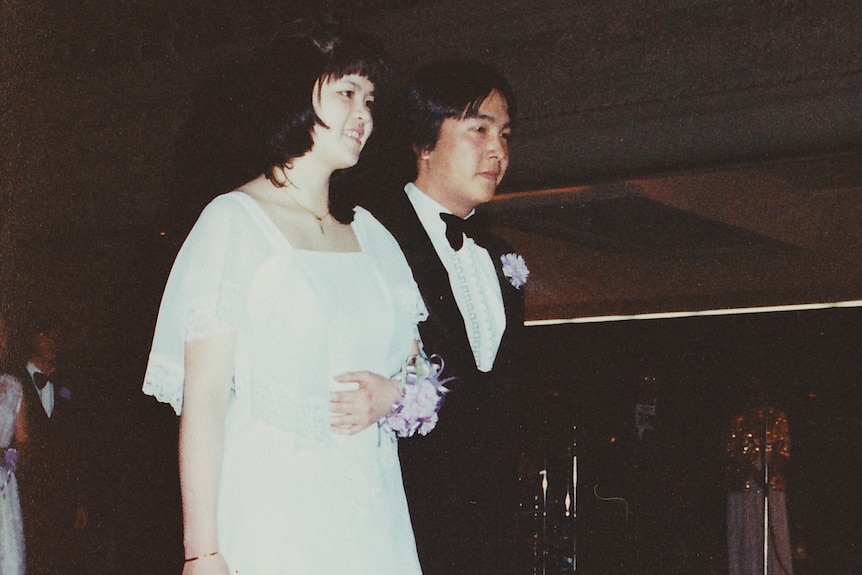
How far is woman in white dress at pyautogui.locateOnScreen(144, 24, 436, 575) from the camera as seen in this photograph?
5.19 feet

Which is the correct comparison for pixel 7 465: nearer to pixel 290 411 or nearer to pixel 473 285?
pixel 473 285

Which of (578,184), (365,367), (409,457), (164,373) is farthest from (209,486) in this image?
(578,184)

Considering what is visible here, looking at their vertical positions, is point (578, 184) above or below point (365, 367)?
above

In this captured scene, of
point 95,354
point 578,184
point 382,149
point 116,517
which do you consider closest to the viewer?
point 382,149

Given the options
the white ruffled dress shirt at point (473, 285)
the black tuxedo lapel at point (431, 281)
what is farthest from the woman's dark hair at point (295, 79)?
the white ruffled dress shirt at point (473, 285)

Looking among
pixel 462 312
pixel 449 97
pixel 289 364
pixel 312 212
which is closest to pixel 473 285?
pixel 462 312

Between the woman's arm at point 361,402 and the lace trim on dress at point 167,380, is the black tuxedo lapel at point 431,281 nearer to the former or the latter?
the woman's arm at point 361,402

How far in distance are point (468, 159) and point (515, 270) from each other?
30 centimetres

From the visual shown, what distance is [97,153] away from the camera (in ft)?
17.5

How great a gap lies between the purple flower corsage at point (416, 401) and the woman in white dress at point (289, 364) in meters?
0.02

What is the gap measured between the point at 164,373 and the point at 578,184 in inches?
109

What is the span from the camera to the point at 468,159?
250 cm

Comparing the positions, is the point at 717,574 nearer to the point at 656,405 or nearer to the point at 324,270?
the point at 656,405

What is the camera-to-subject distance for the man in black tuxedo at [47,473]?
5535mm
